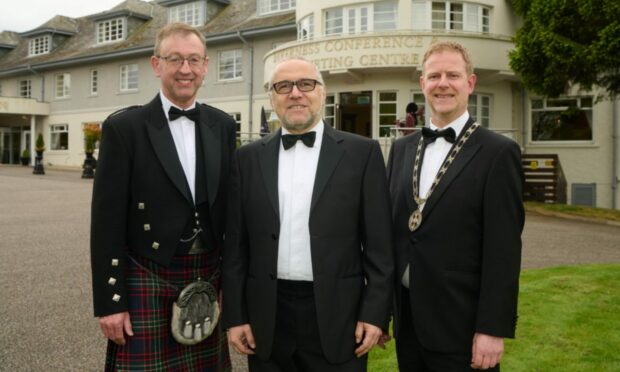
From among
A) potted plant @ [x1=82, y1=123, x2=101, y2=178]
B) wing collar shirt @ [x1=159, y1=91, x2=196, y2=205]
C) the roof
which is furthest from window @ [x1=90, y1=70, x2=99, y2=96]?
wing collar shirt @ [x1=159, y1=91, x2=196, y2=205]

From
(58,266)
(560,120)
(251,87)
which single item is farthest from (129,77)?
(58,266)

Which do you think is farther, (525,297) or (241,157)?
(525,297)

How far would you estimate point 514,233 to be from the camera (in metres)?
2.59

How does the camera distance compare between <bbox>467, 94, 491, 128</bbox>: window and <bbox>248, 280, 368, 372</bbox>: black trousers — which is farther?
<bbox>467, 94, 491, 128</bbox>: window

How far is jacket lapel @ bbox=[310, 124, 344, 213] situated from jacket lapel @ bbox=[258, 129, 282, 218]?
189 mm

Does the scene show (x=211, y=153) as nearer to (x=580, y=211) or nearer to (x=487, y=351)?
(x=487, y=351)

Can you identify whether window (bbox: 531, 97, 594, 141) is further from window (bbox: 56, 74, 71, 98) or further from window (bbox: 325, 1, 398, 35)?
window (bbox: 56, 74, 71, 98)

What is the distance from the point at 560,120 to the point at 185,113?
21845mm

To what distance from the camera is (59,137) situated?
37094mm

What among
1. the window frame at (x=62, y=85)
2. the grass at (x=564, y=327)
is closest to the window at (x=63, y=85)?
the window frame at (x=62, y=85)

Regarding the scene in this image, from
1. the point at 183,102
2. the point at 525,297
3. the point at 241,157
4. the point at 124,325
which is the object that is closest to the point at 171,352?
the point at 124,325

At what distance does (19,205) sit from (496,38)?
16.6 m

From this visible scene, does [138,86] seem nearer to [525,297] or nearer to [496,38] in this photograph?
[496,38]

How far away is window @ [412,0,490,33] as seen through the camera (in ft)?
69.4
